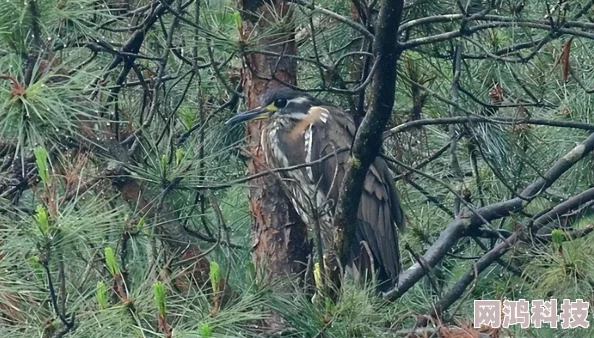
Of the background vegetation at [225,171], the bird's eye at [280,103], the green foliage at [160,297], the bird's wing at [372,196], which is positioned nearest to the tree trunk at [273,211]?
the background vegetation at [225,171]

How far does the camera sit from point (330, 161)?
3.74 metres

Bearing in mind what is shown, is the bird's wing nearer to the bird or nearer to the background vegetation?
the bird

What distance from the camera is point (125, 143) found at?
3.03 metres

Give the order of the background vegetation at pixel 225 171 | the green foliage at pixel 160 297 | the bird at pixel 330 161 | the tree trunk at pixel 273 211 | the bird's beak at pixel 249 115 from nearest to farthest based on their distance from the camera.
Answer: the green foliage at pixel 160 297 → the background vegetation at pixel 225 171 → the tree trunk at pixel 273 211 → the bird's beak at pixel 249 115 → the bird at pixel 330 161

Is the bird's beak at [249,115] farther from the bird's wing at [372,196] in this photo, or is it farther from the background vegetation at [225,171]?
the bird's wing at [372,196]

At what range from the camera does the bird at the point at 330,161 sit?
3.49m

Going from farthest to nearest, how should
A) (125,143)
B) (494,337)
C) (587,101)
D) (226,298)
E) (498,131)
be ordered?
(587,101) < (498,131) < (125,143) < (226,298) < (494,337)

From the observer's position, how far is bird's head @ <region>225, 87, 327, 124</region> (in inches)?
131

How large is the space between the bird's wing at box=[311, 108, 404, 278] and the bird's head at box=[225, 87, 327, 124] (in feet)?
0.29

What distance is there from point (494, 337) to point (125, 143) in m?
1.43

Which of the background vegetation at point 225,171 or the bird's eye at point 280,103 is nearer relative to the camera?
the background vegetation at point 225,171

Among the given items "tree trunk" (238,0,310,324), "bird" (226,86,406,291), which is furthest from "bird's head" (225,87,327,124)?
"tree trunk" (238,0,310,324)

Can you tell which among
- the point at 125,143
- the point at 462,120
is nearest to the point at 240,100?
the point at 125,143

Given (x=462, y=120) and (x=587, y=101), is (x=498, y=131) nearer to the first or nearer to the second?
(x=587, y=101)
